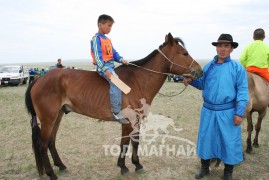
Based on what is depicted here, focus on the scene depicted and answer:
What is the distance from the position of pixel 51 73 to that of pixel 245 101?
3.36 metres

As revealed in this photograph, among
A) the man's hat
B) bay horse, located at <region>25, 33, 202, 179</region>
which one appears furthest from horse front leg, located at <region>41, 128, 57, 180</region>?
the man's hat

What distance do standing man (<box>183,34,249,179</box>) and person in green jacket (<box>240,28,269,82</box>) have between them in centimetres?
188

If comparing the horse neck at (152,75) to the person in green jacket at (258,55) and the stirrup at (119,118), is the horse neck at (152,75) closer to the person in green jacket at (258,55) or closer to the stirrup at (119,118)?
the stirrup at (119,118)

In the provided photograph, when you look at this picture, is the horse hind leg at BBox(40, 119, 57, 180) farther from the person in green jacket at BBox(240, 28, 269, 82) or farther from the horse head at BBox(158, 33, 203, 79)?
the person in green jacket at BBox(240, 28, 269, 82)

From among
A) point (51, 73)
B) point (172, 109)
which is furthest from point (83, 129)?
point (172, 109)

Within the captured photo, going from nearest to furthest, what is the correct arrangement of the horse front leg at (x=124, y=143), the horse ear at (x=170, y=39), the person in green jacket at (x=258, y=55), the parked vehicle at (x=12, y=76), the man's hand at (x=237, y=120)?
the man's hand at (x=237, y=120)
the horse ear at (x=170, y=39)
the horse front leg at (x=124, y=143)
the person in green jacket at (x=258, y=55)
the parked vehicle at (x=12, y=76)

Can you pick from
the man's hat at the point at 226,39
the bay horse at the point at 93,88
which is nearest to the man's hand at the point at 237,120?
the bay horse at the point at 93,88

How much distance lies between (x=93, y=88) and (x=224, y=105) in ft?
7.34

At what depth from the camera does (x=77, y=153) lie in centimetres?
584

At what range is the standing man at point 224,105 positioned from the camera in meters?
4.02

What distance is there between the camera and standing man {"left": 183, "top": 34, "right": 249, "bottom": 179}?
402 cm

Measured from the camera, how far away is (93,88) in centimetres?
452

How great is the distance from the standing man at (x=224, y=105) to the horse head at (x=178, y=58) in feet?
0.90

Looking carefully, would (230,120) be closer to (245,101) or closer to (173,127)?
Answer: (245,101)
